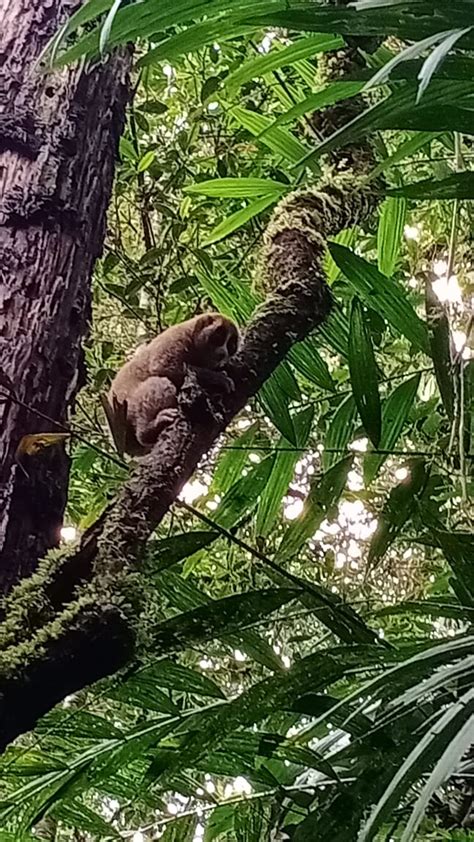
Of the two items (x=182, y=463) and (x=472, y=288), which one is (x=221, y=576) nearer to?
(x=472, y=288)

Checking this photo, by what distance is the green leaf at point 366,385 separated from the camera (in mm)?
1291

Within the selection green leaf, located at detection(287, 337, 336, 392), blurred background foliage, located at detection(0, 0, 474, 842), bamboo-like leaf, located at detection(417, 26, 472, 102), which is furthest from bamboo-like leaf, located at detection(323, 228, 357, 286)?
bamboo-like leaf, located at detection(417, 26, 472, 102)

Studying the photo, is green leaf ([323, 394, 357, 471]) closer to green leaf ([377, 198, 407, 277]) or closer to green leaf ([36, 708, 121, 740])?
green leaf ([377, 198, 407, 277])

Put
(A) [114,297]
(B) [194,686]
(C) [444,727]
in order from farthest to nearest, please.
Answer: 1. (A) [114,297]
2. (B) [194,686]
3. (C) [444,727]

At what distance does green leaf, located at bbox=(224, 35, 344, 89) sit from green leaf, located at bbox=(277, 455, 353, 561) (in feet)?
1.98

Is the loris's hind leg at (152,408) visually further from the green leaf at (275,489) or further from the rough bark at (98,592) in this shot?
the green leaf at (275,489)

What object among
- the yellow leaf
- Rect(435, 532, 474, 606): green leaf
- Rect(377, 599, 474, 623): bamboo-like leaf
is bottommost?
Rect(377, 599, 474, 623): bamboo-like leaf

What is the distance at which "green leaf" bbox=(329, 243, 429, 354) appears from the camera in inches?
50.6

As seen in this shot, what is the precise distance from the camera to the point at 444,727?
0.66m

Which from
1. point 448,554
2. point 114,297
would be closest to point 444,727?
point 448,554

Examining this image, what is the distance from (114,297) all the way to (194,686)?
95cm

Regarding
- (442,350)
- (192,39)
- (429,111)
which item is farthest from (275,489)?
(429,111)

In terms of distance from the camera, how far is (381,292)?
1.33 metres

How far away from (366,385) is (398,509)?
216 mm
